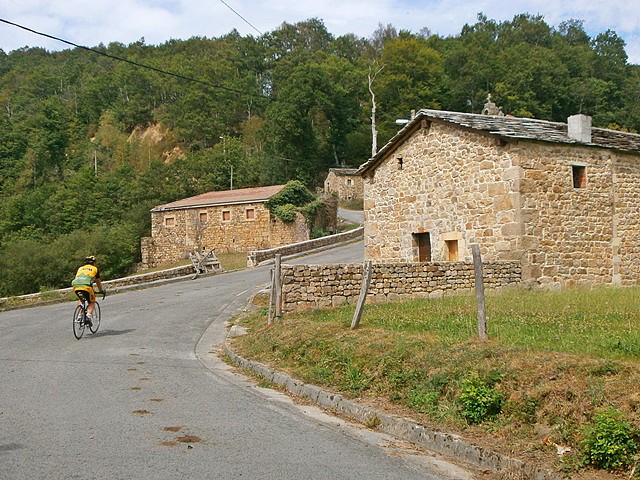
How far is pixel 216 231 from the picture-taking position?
43531mm

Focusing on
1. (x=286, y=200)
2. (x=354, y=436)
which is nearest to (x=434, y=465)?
(x=354, y=436)

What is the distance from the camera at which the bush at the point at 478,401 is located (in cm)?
608

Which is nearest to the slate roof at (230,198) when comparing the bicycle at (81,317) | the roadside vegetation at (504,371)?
the bicycle at (81,317)

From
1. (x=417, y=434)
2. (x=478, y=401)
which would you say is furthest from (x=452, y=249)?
(x=417, y=434)

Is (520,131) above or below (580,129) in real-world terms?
below

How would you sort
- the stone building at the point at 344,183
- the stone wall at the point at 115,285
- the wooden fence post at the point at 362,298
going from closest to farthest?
1. the wooden fence post at the point at 362,298
2. the stone wall at the point at 115,285
3. the stone building at the point at 344,183

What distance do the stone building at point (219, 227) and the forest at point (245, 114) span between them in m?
3.45

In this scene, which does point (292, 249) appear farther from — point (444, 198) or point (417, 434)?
point (417, 434)

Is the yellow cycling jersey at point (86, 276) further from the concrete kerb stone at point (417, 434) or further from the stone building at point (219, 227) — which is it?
the stone building at point (219, 227)

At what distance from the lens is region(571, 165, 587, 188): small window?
59.3 ft

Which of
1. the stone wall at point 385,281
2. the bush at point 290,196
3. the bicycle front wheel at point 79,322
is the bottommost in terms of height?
the bicycle front wheel at point 79,322

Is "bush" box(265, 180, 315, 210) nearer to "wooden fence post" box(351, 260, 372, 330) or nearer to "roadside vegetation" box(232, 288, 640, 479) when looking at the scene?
"roadside vegetation" box(232, 288, 640, 479)

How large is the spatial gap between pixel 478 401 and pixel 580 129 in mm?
14848

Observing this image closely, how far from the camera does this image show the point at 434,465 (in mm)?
5348
